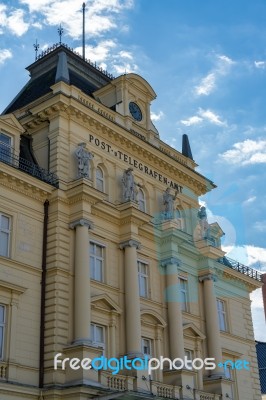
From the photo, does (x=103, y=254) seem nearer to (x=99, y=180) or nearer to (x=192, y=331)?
(x=99, y=180)

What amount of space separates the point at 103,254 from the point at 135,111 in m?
10.2

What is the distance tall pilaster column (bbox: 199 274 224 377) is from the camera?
34469 mm

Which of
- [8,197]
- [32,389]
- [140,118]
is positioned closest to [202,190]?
[140,118]

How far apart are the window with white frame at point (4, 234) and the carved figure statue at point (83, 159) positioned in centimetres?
434

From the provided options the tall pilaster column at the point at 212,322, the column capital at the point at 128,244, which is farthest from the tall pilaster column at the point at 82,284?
the tall pilaster column at the point at 212,322

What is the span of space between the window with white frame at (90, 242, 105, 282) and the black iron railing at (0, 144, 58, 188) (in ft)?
11.7

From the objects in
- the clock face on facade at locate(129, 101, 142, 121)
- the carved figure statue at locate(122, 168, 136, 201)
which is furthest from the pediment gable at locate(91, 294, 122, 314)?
the clock face on facade at locate(129, 101, 142, 121)

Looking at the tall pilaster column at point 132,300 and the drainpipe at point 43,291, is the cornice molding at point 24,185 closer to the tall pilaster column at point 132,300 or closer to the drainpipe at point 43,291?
the drainpipe at point 43,291

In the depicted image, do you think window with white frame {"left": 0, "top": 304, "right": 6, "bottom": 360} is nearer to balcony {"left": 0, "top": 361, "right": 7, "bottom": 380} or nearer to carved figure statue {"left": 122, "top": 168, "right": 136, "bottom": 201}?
balcony {"left": 0, "top": 361, "right": 7, "bottom": 380}

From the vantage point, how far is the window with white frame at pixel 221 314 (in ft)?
127

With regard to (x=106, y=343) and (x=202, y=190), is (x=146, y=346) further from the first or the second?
(x=202, y=190)

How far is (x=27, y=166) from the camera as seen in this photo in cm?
2977

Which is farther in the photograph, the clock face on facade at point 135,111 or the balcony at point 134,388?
the clock face on facade at point 135,111

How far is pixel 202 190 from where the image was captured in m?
40.2
